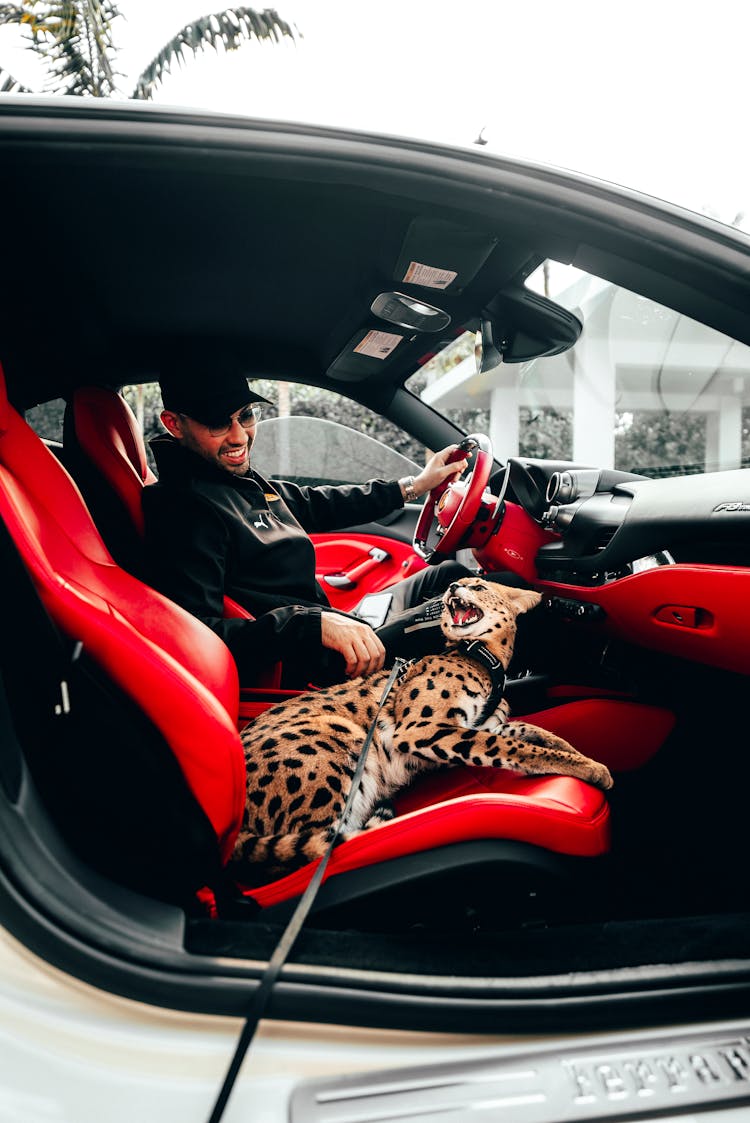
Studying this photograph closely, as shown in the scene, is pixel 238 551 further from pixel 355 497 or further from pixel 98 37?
pixel 98 37

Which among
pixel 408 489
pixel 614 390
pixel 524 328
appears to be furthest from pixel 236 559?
pixel 614 390

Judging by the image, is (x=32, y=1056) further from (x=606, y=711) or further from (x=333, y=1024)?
(x=606, y=711)

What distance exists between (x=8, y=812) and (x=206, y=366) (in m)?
1.34

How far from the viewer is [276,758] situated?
4.98ft

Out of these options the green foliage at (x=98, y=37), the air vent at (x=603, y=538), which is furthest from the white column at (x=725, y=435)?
the green foliage at (x=98, y=37)

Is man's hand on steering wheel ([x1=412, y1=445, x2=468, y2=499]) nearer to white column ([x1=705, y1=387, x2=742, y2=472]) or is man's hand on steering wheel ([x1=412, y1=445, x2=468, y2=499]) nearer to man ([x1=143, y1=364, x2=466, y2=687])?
man ([x1=143, y1=364, x2=466, y2=687])

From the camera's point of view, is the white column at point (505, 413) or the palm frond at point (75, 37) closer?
the white column at point (505, 413)

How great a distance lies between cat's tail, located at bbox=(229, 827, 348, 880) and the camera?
4.52 ft

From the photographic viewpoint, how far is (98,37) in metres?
7.65

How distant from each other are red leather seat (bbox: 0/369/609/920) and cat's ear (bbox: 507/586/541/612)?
679 millimetres

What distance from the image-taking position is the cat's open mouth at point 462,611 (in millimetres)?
1885

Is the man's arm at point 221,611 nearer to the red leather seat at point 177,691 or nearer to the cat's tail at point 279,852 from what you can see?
the red leather seat at point 177,691

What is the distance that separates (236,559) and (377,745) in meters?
0.67

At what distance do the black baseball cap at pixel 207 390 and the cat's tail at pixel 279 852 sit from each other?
44.7 inches
